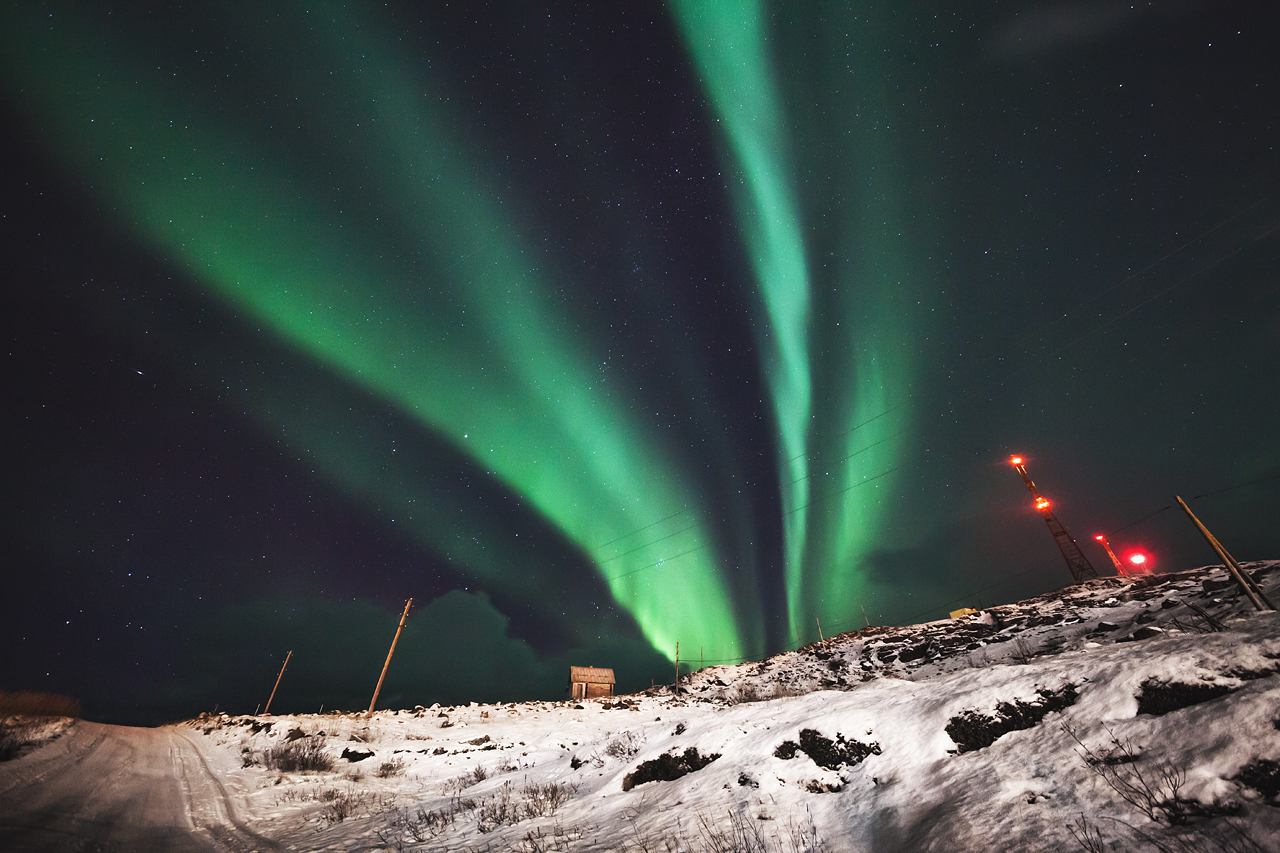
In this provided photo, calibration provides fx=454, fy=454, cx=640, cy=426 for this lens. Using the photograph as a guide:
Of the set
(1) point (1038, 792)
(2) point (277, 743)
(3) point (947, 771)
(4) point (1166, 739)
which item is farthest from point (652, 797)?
(2) point (277, 743)

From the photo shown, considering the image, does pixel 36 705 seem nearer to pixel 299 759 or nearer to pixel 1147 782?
pixel 299 759

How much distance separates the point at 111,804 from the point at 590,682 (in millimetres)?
44001

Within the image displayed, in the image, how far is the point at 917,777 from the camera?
587 cm

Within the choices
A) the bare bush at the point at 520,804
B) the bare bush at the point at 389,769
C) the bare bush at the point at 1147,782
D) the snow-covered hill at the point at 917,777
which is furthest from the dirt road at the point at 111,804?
the bare bush at the point at 1147,782

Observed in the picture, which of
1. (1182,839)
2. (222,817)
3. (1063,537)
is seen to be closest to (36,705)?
(222,817)

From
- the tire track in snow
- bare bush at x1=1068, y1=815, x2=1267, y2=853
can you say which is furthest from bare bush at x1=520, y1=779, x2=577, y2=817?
bare bush at x1=1068, y1=815, x2=1267, y2=853

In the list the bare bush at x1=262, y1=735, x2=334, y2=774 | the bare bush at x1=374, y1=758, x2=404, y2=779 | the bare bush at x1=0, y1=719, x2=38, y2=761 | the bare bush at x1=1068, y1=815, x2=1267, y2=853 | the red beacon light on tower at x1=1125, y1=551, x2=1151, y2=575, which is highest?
the red beacon light on tower at x1=1125, y1=551, x2=1151, y2=575

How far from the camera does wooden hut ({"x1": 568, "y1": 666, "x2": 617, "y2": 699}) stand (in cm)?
4684

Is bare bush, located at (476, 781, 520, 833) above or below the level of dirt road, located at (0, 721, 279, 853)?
below

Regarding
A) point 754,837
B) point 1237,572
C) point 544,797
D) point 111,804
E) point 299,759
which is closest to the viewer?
point 754,837

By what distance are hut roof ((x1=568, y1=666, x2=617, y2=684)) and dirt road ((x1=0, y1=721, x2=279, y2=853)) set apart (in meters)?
37.9

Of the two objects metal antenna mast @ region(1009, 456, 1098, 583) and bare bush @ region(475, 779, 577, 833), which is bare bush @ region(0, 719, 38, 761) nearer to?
bare bush @ region(475, 779, 577, 833)

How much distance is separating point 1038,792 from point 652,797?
5.92 meters

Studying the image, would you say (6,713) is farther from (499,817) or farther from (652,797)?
(652,797)
